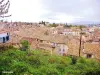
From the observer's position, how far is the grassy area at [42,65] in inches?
247

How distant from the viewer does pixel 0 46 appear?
7582 mm

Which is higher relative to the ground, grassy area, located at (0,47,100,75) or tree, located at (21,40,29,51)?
tree, located at (21,40,29,51)

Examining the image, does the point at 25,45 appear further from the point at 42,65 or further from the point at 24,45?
the point at 42,65

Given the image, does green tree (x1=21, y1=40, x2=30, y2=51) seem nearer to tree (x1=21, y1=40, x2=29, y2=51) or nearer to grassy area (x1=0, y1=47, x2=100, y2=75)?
tree (x1=21, y1=40, x2=29, y2=51)

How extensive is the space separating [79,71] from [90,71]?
0.51 m

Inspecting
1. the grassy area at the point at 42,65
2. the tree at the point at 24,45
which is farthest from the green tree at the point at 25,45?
the grassy area at the point at 42,65

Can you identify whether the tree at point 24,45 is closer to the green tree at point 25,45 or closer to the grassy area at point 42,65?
the green tree at point 25,45

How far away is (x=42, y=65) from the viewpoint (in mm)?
7312

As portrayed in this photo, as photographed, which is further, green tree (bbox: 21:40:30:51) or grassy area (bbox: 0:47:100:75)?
green tree (bbox: 21:40:30:51)

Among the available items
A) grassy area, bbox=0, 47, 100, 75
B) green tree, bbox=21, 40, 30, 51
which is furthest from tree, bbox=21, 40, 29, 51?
grassy area, bbox=0, 47, 100, 75

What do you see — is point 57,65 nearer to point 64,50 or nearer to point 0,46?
point 0,46

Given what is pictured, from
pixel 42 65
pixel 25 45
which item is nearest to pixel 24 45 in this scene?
pixel 25 45

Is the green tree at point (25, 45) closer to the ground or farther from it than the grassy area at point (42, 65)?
farther from it

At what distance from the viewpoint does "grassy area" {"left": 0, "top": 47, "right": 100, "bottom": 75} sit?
628cm
